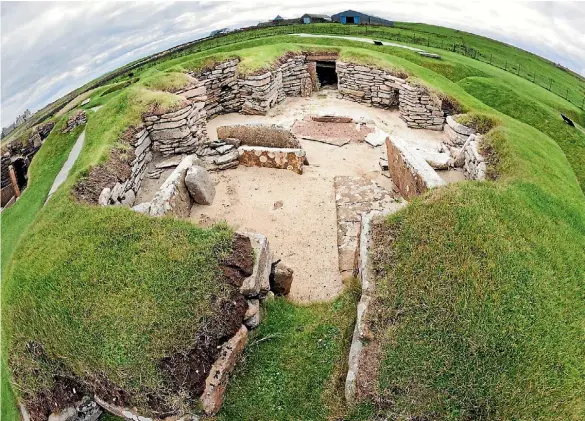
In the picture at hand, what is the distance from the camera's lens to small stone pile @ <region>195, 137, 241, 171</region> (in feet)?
43.6

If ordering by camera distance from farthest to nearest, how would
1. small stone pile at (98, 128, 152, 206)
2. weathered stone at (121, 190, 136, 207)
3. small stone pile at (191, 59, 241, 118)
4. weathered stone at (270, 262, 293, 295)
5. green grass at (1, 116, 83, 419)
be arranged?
1. small stone pile at (191, 59, 241, 118)
2. green grass at (1, 116, 83, 419)
3. weathered stone at (121, 190, 136, 207)
4. small stone pile at (98, 128, 152, 206)
5. weathered stone at (270, 262, 293, 295)

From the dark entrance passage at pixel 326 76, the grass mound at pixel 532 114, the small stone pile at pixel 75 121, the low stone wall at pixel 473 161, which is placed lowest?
the grass mound at pixel 532 114

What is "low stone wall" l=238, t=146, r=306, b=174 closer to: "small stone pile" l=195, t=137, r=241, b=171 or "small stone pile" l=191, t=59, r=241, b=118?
"small stone pile" l=195, t=137, r=241, b=171

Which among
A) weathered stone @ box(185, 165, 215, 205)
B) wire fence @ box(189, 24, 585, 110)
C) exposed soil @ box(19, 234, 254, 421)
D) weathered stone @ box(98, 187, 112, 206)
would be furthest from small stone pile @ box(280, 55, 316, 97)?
wire fence @ box(189, 24, 585, 110)

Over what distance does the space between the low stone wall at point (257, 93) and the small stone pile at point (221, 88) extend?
38 cm

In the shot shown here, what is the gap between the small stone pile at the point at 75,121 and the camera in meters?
20.1

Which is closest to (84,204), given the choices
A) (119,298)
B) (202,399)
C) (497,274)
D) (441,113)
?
(119,298)

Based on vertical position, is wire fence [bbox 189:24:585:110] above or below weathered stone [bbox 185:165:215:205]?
below

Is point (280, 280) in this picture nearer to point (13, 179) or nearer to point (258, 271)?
point (258, 271)

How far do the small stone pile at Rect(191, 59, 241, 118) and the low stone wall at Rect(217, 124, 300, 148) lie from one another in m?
4.98

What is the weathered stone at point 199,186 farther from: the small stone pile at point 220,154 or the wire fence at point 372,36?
the wire fence at point 372,36

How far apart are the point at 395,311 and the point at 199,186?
22.4 feet

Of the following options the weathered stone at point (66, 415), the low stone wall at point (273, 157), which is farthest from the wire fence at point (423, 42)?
the weathered stone at point (66, 415)

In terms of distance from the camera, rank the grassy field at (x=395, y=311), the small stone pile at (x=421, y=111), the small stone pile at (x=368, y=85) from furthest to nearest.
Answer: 1. the small stone pile at (x=368, y=85)
2. the small stone pile at (x=421, y=111)
3. the grassy field at (x=395, y=311)
